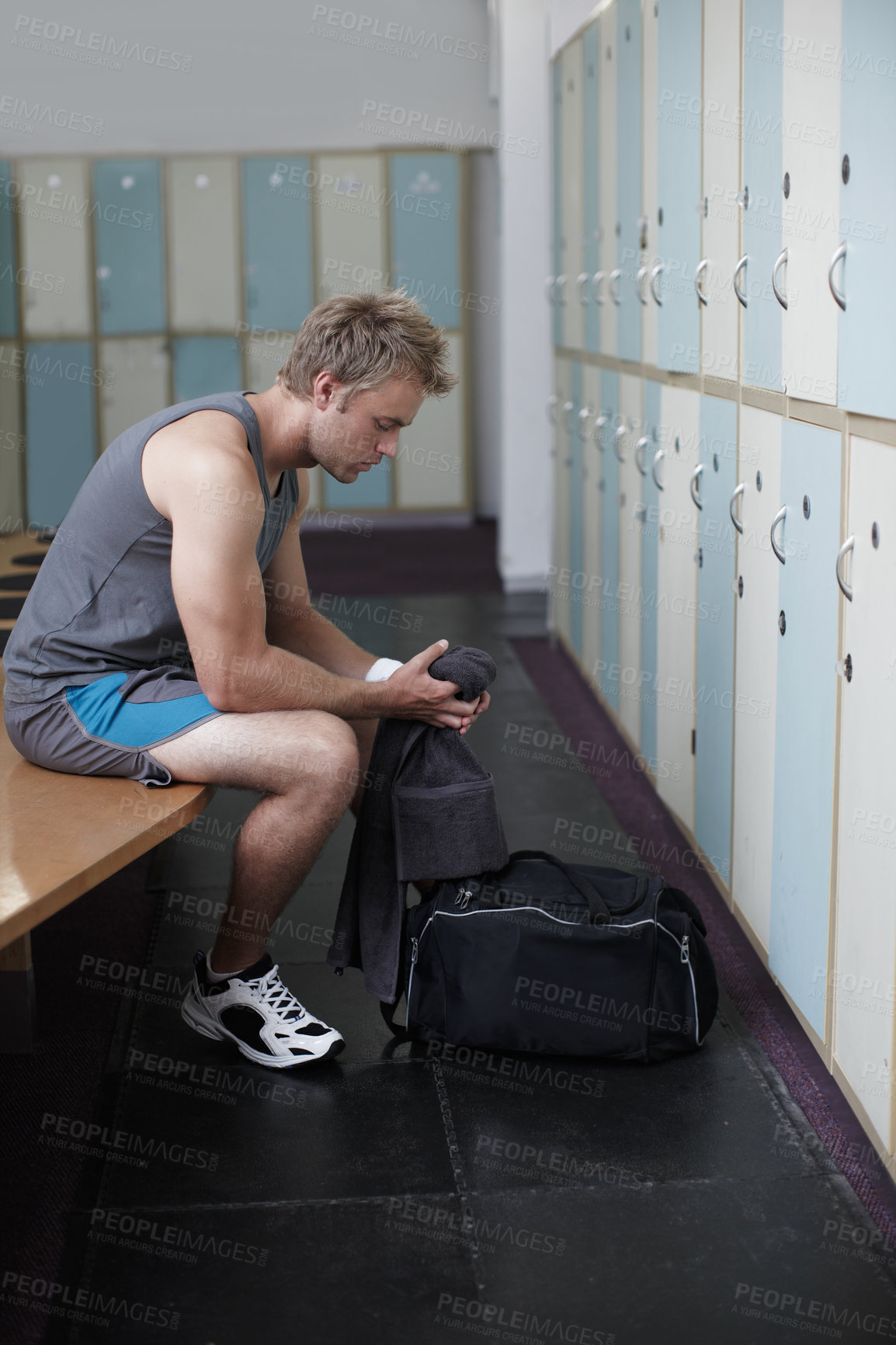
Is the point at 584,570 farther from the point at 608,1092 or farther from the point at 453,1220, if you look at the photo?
the point at 453,1220

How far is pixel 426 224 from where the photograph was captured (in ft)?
22.2

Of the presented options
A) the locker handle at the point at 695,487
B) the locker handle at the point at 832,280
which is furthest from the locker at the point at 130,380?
the locker handle at the point at 832,280

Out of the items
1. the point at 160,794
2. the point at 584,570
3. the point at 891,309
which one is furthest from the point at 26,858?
the point at 584,570

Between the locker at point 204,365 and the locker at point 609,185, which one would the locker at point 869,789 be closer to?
the locker at point 609,185

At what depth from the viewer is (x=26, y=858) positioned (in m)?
1.44

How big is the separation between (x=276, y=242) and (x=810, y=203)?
554 centimetres

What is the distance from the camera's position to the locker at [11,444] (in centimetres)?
669

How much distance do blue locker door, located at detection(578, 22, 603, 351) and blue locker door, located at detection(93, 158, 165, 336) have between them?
384 cm

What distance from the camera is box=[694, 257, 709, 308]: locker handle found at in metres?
2.20

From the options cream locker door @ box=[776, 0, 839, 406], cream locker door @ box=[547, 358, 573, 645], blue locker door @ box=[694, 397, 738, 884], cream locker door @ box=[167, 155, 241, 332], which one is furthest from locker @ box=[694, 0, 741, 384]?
cream locker door @ box=[167, 155, 241, 332]

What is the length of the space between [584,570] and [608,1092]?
2.15m

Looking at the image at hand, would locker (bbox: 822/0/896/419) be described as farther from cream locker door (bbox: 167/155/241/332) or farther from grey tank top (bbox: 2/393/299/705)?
cream locker door (bbox: 167/155/241/332)

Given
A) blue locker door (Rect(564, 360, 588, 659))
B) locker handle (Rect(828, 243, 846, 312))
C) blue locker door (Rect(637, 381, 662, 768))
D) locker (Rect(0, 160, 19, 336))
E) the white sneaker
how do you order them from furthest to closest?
locker (Rect(0, 160, 19, 336))
blue locker door (Rect(564, 360, 588, 659))
blue locker door (Rect(637, 381, 662, 768))
the white sneaker
locker handle (Rect(828, 243, 846, 312))

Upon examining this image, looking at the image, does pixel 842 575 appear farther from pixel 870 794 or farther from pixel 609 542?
pixel 609 542
